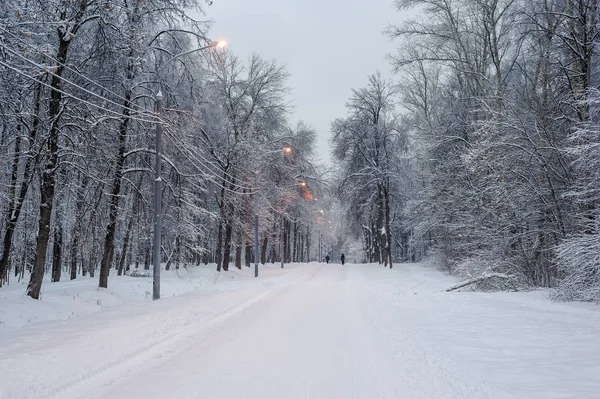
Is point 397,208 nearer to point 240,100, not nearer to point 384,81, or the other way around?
point 384,81

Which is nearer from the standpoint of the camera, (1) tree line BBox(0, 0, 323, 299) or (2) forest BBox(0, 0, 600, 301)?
(1) tree line BBox(0, 0, 323, 299)

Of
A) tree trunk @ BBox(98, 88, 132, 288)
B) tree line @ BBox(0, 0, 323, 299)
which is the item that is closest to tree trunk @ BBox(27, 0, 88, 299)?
tree line @ BBox(0, 0, 323, 299)

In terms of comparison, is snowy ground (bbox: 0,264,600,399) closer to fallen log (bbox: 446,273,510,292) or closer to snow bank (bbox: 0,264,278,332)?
snow bank (bbox: 0,264,278,332)

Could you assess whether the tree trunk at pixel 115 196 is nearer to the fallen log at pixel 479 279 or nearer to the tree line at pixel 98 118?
the tree line at pixel 98 118

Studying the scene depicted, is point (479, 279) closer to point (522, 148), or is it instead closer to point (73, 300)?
point (522, 148)

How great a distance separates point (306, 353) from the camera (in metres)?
6.21

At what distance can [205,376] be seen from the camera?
16.4 feet

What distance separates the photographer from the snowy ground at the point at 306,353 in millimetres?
4555

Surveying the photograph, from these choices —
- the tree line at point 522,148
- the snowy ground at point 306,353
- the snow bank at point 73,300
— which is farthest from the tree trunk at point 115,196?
the tree line at point 522,148

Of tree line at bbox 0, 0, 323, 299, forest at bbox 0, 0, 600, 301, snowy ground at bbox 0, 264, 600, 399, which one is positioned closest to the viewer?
snowy ground at bbox 0, 264, 600, 399

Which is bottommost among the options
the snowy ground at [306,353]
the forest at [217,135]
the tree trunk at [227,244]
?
the snowy ground at [306,353]

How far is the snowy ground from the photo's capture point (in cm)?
455

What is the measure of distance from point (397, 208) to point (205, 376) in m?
32.9

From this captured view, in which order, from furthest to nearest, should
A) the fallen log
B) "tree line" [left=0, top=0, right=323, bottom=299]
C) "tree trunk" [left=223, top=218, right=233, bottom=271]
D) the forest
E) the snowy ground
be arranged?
"tree trunk" [left=223, top=218, right=233, bottom=271] → the fallen log → the forest → "tree line" [left=0, top=0, right=323, bottom=299] → the snowy ground
